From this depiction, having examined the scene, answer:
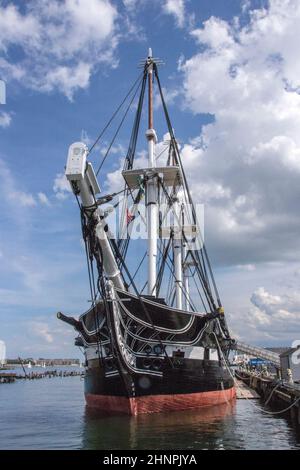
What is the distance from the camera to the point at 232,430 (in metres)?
22.2

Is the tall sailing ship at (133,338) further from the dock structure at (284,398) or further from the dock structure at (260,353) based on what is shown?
the dock structure at (260,353)

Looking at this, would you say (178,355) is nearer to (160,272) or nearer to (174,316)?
(174,316)

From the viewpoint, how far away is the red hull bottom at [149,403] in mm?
24297

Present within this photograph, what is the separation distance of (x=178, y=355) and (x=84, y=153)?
42.3 ft

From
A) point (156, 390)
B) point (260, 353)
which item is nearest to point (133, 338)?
point (156, 390)

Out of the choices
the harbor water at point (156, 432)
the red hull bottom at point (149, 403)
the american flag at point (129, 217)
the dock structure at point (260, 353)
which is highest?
the american flag at point (129, 217)

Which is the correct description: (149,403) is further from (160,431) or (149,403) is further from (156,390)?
(160,431)

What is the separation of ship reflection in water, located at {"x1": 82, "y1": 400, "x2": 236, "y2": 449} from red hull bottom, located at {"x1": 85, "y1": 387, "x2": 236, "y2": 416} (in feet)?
1.28

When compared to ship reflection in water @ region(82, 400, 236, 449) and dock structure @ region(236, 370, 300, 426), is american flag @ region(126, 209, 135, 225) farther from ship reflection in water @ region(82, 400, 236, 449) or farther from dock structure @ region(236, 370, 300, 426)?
dock structure @ region(236, 370, 300, 426)

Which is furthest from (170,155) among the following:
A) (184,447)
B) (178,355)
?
(184,447)

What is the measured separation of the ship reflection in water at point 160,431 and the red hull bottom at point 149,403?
391 mm

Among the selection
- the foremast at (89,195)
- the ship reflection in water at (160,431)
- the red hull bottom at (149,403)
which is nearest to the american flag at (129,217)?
the foremast at (89,195)

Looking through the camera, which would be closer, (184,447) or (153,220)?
(184,447)

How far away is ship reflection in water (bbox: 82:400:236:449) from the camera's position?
59.3 feet
